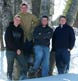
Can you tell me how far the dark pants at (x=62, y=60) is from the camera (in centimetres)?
923

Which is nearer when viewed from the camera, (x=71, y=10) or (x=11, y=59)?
(x=11, y=59)

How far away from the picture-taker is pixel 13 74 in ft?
29.5

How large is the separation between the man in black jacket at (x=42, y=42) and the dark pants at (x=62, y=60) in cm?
36

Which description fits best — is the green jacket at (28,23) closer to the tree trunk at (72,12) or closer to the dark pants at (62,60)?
the dark pants at (62,60)

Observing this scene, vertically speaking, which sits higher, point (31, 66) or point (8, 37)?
point (8, 37)

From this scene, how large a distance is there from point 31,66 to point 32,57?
0.77 ft

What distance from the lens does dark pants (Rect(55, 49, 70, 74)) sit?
923cm

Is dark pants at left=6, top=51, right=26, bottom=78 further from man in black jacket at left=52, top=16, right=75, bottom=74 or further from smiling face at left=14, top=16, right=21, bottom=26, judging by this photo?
man in black jacket at left=52, top=16, right=75, bottom=74

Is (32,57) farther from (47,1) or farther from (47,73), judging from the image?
(47,1)

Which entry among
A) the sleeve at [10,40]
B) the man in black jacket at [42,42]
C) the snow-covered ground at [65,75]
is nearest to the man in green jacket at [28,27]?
the man in black jacket at [42,42]

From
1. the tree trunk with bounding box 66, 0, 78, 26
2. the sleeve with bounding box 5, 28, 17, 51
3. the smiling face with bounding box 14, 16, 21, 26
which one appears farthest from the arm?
the tree trunk with bounding box 66, 0, 78, 26

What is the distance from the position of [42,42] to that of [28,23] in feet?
1.95

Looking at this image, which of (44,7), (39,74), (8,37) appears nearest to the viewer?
(8,37)

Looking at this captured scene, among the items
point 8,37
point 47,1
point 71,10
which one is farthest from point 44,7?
point 8,37
